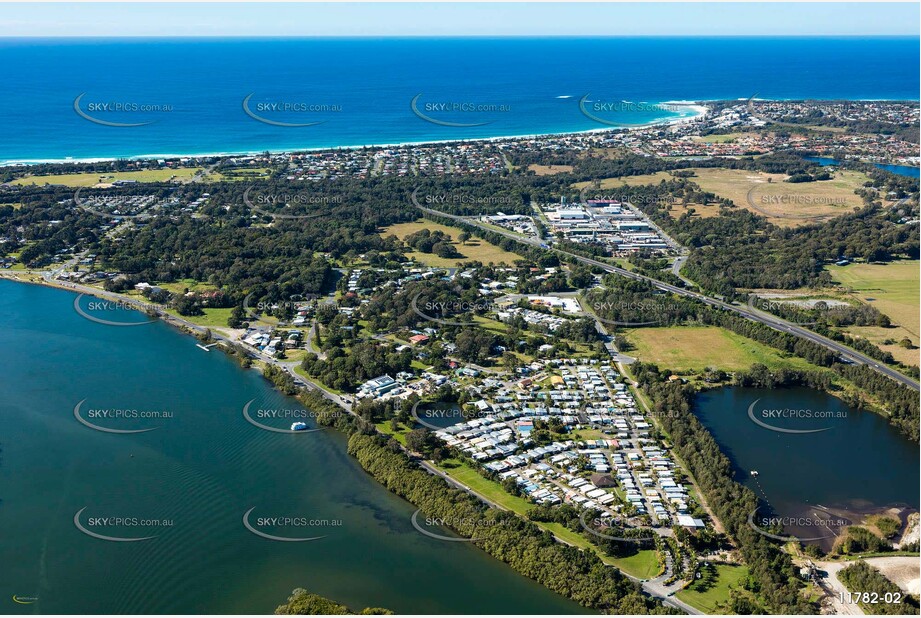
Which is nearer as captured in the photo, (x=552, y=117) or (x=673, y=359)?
(x=673, y=359)

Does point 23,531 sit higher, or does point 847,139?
point 847,139

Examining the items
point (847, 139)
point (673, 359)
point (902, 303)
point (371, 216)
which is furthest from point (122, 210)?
point (847, 139)

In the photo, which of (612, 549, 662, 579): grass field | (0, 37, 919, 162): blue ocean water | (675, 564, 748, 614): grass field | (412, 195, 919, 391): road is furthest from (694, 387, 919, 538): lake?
(0, 37, 919, 162): blue ocean water

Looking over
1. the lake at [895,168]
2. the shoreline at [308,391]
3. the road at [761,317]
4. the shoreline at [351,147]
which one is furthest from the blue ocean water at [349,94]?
the road at [761,317]

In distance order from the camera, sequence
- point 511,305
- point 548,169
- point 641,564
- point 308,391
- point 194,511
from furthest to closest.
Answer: point 548,169 < point 511,305 < point 308,391 < point 194,511 < point 641,564

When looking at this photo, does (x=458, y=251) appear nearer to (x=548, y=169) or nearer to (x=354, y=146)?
(x=548, y=169)

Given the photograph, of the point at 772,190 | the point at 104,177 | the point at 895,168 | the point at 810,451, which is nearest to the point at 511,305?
the point at 810,451

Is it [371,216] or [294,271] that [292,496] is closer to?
[294,271]
